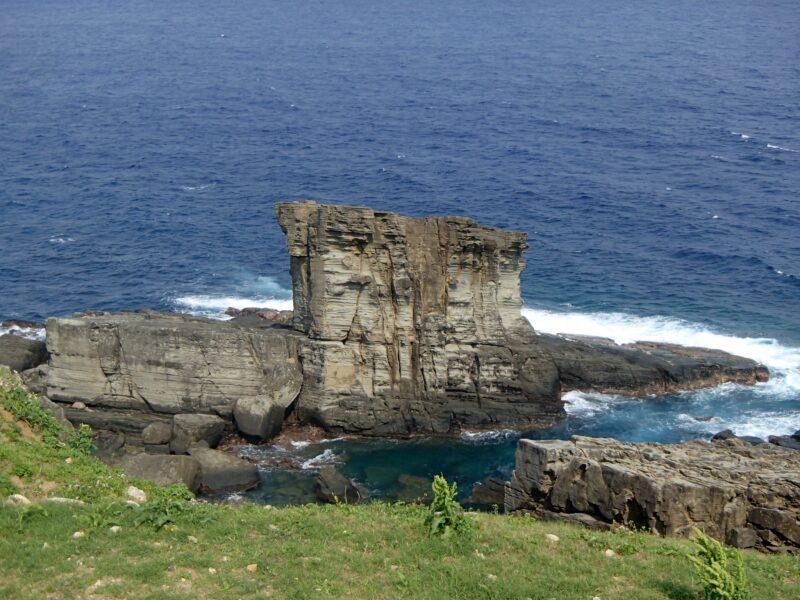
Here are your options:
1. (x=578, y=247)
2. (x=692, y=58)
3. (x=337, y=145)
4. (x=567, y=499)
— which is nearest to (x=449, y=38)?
(x=692, y=58)

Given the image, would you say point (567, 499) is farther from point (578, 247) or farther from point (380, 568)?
point (578, 247)

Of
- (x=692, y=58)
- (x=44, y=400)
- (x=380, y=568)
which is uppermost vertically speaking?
(x=692, y=58)

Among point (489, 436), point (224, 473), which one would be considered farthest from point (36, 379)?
point (489, 436)

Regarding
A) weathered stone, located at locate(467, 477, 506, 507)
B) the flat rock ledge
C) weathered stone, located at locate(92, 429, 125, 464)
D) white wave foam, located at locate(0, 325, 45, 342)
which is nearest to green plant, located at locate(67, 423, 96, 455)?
weathered stone, located at locate(92, 429, 125, 464)

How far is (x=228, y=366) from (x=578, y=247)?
34568 mm

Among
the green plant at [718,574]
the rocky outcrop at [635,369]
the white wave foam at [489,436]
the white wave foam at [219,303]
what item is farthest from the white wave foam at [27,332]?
the green plant at [718,574]

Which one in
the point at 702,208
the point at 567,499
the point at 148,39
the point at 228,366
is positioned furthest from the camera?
the point at 148,39

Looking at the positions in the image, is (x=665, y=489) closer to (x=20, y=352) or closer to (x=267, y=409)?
(x=267, y=409)

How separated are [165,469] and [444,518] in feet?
66.7

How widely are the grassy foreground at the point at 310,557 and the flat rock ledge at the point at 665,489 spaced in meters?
2.58

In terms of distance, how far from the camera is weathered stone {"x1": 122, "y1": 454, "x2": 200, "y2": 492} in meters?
43.2

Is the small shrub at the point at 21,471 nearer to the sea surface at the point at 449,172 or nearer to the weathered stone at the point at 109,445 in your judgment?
the weathered stone at the point at 109,445

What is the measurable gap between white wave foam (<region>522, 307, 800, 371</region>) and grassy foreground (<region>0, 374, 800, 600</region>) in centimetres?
3320

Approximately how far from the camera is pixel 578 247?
250 ft
